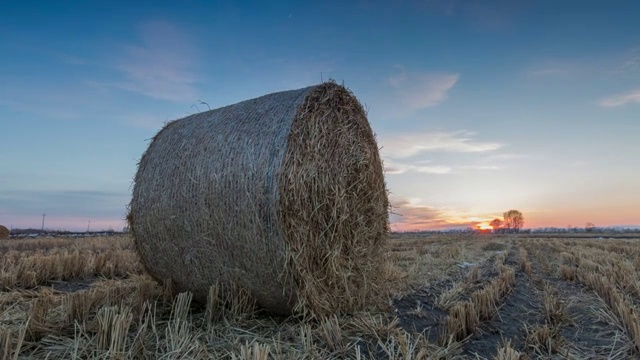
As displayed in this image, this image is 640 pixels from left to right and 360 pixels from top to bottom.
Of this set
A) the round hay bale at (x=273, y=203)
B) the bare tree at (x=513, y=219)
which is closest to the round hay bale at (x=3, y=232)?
the round hay bale at (x=273, y=203)

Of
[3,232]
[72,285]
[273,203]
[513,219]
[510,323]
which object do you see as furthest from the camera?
[513,219]

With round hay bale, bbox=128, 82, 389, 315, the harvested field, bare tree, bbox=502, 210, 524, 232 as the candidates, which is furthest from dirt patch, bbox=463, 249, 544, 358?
bare tree, bbox=502, 210, 524, 232

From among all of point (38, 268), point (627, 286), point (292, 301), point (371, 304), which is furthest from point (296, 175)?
point (627, 286)

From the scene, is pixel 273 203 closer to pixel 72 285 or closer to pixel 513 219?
pixel 72 285

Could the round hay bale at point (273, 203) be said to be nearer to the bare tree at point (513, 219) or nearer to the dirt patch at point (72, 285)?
the dirt patch at point (72, 285)

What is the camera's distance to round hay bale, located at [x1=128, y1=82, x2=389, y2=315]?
14.9ft

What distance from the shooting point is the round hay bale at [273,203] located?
4527mm

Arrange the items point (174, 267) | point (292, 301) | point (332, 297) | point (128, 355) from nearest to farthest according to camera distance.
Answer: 1. point (128, 355)
2. point (292, 301)
3. point (332, 297)
4. point (174, 267)

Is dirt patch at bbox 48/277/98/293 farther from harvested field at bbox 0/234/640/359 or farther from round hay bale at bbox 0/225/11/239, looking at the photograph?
round hay bale at bbox 0/225/11/239

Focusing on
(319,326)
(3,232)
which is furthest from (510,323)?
(3,232)

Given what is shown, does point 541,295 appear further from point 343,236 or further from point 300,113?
point 300,113

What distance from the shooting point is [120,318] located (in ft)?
11.4

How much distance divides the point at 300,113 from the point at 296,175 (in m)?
0.80

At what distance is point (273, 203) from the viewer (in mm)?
4387
